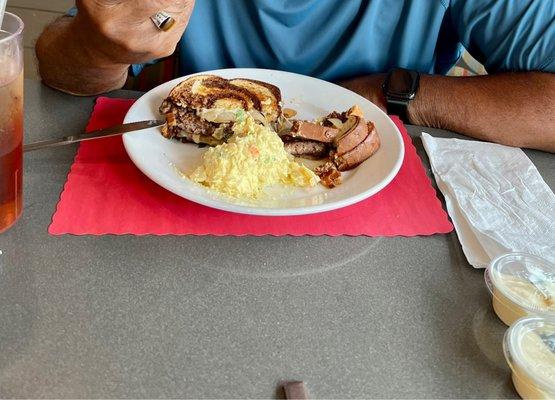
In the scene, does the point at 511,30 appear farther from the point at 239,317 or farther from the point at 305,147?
the point at 239,317

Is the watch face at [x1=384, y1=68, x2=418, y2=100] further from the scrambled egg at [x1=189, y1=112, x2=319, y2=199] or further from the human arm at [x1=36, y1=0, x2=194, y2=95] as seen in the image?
the human arm at [x1=36, y1=0, x2=194, y2=95]

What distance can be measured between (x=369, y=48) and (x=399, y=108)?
259 millimetres

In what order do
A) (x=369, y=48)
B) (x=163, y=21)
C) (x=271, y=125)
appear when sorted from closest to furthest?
(x=163, y=21)
(x=271, y=125)
(x=369, y=48)

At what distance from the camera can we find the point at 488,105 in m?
1.32

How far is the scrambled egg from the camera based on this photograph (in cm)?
98

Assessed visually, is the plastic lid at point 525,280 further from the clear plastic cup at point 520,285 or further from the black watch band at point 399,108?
the black watch band at point 399,108

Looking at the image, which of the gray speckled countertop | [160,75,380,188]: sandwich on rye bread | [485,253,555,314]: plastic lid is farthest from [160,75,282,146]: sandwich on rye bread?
[485,253,555,314]: plastic lid

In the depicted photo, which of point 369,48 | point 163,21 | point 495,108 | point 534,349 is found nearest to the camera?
point 534,349

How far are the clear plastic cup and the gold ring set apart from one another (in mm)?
666

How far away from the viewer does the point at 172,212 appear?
3.13ft

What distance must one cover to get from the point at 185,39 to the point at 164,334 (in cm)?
98

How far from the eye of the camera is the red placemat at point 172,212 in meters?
0.92

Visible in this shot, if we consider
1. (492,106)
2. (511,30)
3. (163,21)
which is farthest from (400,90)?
(163,21)

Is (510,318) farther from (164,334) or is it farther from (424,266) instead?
(164,334)
